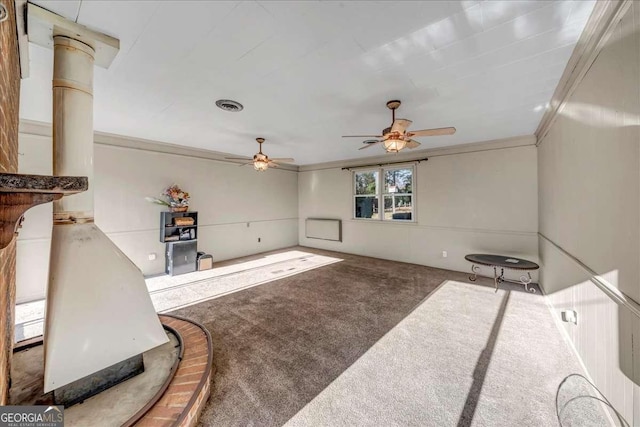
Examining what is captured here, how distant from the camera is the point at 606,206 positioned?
1725mm

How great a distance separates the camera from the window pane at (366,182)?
6.49 meters

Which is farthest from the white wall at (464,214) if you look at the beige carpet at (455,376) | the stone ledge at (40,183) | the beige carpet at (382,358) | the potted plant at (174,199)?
the stone ledge at (40,183)

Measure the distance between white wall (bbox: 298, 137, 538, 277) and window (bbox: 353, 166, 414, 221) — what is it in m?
0.19

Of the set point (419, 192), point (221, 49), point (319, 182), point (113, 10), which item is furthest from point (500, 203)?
point (113, 10)

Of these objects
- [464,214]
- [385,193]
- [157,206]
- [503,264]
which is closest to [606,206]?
[503,264]

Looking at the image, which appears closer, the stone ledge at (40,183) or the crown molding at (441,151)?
the stone ledge at (40,183)

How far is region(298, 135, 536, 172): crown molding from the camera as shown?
452 centimetres

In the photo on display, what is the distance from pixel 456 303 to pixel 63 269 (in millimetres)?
4205

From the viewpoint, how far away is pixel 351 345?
254 centimetres

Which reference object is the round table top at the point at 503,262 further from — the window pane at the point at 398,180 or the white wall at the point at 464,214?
the window pane at the point at 398,180

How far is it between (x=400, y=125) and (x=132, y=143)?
15.9 ft

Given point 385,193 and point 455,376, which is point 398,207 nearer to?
point 385,193

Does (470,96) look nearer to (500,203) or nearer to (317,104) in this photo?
(317,104)

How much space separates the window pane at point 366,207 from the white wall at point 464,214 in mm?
174
